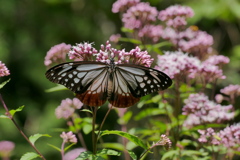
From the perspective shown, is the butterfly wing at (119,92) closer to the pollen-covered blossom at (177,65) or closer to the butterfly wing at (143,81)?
the butterfly wing at (143,81)

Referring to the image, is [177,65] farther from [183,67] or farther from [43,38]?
[43,38]

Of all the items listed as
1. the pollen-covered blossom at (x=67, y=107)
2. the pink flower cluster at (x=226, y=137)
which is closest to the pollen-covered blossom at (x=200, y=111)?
the pink flower cluster at (x=226, y=137)

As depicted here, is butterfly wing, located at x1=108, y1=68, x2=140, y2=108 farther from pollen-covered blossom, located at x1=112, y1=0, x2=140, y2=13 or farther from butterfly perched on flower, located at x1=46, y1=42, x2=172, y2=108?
pollen-covered blossom, located at x1=112, y1=0, x2=140, y2=13

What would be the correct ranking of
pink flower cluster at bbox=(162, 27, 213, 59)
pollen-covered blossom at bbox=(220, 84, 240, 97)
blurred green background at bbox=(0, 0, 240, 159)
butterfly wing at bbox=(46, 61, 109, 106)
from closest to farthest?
butterfly wing at bbox=(46, 61, 109, 106) → pollen-covered blossom at bbox=(220, 84, 240, 97) → pink flower cluster at bbox=(162, 27, 213, 59) → blurred green background at bbox=(0, 0, 240, 159)

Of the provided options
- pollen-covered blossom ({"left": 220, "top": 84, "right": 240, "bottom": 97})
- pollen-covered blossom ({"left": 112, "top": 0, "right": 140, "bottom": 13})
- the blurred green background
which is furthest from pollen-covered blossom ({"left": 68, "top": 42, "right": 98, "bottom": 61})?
the blurred green background

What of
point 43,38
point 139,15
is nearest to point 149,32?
point 139,15
